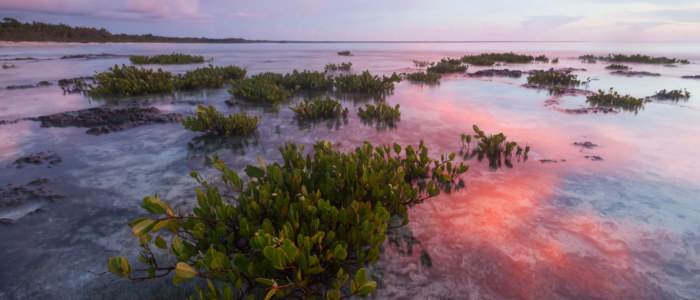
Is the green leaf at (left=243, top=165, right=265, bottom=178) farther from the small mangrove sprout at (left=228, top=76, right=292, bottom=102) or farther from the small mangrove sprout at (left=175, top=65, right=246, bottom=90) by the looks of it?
the small mangrove sprout at (left=175, top=65, right=246, bottom=90)

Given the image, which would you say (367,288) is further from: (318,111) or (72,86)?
(72,86)

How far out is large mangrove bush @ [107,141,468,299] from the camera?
2.06 m

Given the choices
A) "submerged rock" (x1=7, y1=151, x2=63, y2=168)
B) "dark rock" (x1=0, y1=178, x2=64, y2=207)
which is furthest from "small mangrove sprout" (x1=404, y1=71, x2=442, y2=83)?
"dark rock" (x1=0, y1=178, x2=64, y2=207)

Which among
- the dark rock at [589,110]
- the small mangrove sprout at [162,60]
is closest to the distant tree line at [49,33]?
the small mangrove sprout at [162,60]

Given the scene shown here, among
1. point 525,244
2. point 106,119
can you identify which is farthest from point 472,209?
point 106,119

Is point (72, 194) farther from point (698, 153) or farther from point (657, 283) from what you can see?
point (698, 153)

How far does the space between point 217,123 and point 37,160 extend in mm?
2751

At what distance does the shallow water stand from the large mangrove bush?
0.32 m

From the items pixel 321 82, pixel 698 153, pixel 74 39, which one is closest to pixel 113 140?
pixel 321 82

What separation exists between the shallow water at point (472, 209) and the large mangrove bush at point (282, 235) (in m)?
0.32

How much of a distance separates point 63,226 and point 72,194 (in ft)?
2.71

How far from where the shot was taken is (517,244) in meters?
3.04

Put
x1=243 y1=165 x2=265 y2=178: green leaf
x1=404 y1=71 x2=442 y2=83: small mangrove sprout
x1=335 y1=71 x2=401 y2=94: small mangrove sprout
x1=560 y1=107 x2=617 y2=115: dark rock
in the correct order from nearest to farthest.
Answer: x1=243 y1=165 x2=265 y2=178: green leaf, x1=560 y1=107 x2=617 y2=115: dark rock, x1=335 y1=71 x2=401 y2=94: small mangrove sprout, x1=404 y1=71 x2=442 y2=83: small mangrove sprout

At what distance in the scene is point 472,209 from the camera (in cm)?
369
